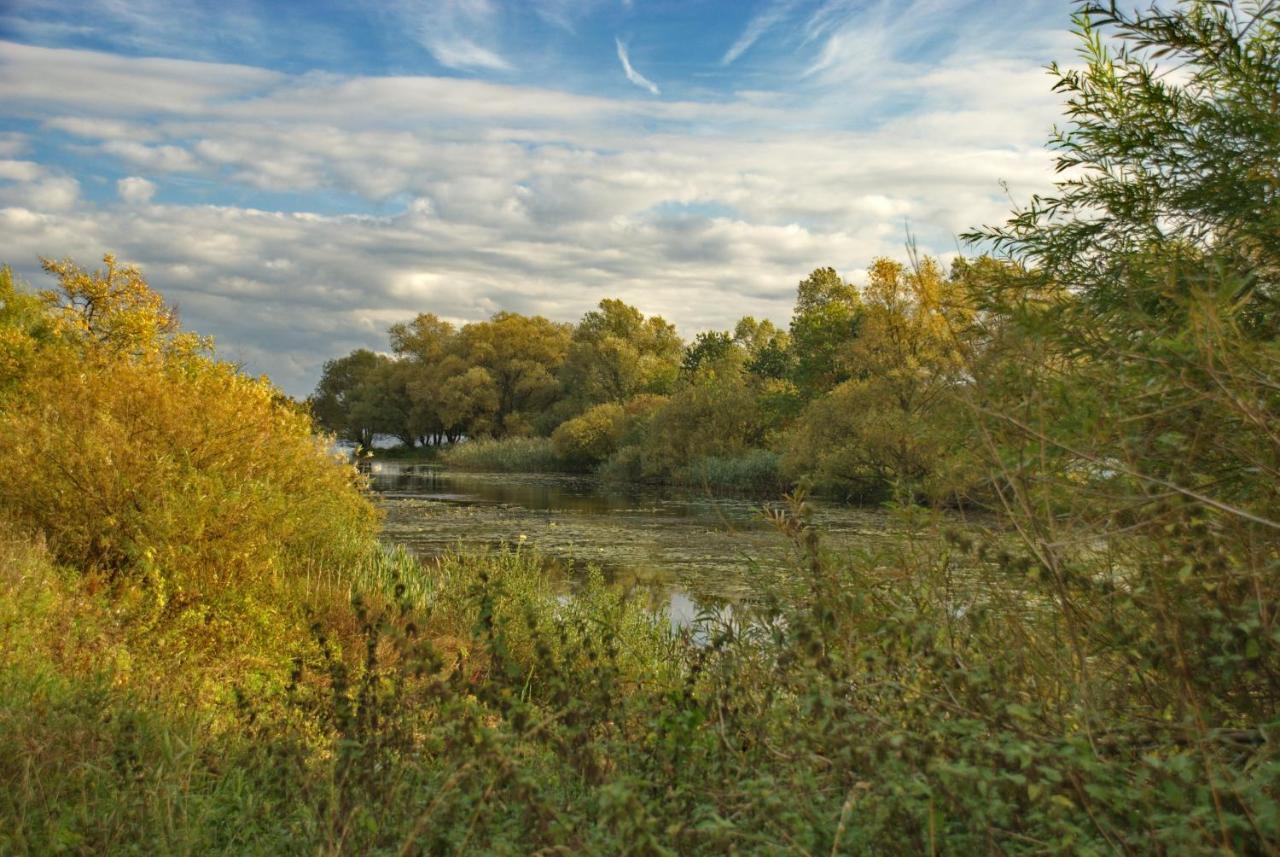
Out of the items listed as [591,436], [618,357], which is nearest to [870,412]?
[591,436]

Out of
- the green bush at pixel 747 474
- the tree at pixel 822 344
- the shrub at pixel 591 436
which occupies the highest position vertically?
the tree at pixel 822 344

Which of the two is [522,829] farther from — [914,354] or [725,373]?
[725,373]

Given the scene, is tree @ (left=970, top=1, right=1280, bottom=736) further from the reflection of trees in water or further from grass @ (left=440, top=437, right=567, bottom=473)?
grass @ (left=440, top=437, right=567, bottom=473)

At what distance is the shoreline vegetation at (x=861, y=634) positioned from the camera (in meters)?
2.77

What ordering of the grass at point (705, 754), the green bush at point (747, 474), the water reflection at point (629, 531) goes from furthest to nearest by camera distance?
the green bush at point (747, 474), the water reflection at point (629, 531), the grass at point (705, 754)

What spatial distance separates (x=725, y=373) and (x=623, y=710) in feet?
145

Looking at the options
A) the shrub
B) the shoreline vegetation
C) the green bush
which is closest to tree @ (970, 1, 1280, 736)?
the shoreline vegetation

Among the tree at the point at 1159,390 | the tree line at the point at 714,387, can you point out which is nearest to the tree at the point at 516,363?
the tree line at the point at 714,387

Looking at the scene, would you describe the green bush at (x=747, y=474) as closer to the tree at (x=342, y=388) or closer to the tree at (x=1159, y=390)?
the tree at (x=1159, y=390)

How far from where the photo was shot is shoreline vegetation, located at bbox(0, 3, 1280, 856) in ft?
9.09

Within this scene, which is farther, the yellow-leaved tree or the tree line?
the yellow-leaved tree

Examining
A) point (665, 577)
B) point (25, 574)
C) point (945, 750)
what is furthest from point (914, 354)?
point (945, 750)

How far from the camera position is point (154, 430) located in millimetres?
10000

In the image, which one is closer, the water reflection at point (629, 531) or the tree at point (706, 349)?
the water reflection at point (629, 531)
